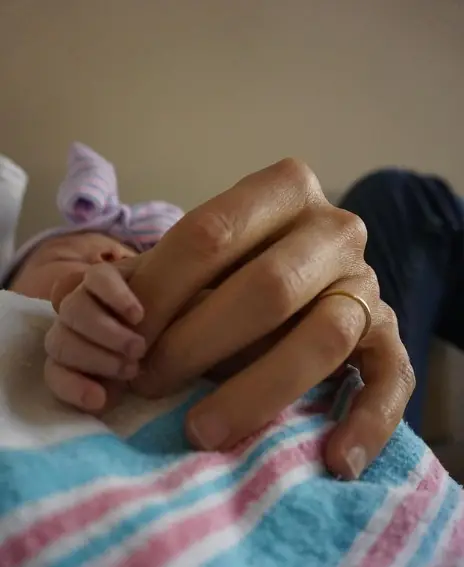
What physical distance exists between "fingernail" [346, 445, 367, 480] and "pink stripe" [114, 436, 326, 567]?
0.8 inches

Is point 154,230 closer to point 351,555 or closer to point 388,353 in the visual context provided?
point 388,353

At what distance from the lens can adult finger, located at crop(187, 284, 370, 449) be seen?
39 centimetres

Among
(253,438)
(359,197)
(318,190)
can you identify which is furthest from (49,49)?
(253,438)

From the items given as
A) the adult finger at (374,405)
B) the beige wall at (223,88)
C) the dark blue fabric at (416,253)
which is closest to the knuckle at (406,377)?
the adult finger at (374,405)

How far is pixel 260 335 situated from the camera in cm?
41

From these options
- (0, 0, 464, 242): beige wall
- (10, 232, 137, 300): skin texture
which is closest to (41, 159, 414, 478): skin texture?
(10, 232, 137, 300): skin texture

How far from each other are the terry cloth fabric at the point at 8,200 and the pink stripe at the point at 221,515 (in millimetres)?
562

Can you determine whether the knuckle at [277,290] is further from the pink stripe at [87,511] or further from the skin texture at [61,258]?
the skin texture at [61,258]

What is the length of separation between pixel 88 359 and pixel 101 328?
2 cm

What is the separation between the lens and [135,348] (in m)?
0.39

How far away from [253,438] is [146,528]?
4.6 inches

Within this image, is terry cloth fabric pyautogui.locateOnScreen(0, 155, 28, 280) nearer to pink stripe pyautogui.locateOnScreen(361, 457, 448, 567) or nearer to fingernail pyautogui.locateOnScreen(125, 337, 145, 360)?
fingernail pyautogui.locateOnScreen(125, 337, 145, 360)

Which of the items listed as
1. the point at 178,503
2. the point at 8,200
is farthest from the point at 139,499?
the point at 8,200

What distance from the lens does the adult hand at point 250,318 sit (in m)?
0.40
